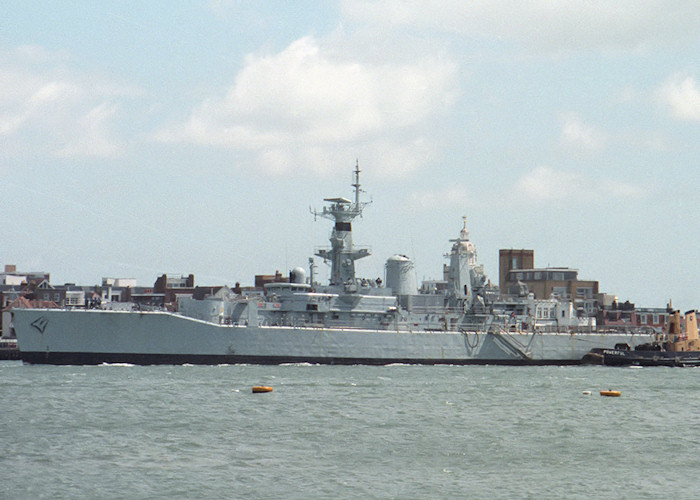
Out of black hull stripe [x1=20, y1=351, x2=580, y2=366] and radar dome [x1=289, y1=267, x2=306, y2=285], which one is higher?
radar dome [x1=289, y1=267, x2=306, y2=285]

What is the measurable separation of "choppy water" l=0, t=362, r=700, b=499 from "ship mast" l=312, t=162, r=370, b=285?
15.0 metres

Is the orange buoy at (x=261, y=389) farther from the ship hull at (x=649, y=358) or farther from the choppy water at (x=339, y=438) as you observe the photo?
the ship hull at (x=649, y=358)

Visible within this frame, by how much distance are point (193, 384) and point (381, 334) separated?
15.7m

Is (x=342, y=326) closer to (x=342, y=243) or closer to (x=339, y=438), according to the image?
(x=342, y=243)

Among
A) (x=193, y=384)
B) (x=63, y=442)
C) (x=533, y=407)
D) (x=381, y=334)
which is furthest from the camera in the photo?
(x=381, y=334)

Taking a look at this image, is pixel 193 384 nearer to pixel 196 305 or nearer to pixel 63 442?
pixel 196 305

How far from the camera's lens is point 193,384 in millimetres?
40844

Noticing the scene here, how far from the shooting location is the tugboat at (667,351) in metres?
57.7

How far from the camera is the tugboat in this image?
57.7 m

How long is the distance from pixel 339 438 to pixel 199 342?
968 inches

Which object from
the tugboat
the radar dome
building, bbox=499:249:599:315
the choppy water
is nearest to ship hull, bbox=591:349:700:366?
the tugboat

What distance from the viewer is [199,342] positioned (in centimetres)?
5075

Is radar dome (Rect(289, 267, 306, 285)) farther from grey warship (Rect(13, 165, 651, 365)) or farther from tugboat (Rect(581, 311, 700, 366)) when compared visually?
tugboat (Rect(581, 311, 700, 366))

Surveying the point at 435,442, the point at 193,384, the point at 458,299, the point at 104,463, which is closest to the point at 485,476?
the point at 435,442
